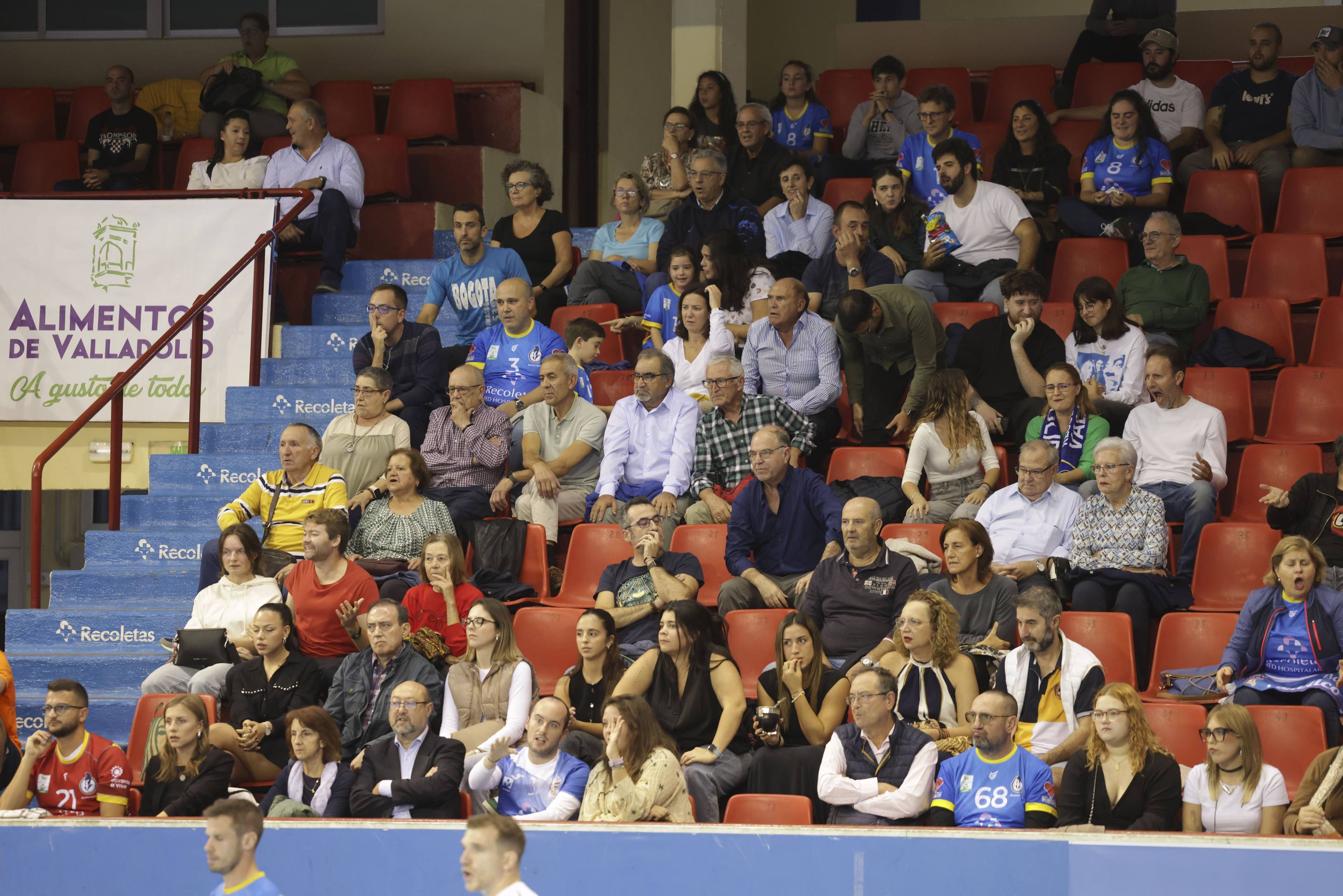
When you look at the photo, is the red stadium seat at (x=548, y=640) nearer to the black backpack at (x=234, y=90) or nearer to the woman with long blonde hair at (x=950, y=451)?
the woman with long blonde hair at (x=950, y=451)

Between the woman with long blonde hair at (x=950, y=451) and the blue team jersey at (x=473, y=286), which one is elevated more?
the blue team jersey at (x=473, y=286)

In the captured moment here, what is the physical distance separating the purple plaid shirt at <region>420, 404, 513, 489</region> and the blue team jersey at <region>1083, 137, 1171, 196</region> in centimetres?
367

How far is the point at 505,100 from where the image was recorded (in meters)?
10.7

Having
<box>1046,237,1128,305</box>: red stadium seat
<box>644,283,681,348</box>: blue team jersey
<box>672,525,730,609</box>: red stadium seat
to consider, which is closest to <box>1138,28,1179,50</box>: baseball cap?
<box>1046,237,1128,305</box>: red stadium seat

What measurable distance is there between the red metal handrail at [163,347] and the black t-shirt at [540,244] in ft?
3.79

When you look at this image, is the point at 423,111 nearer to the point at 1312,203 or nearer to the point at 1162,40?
the point at 1162,40

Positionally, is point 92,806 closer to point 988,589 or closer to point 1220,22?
point 988,589

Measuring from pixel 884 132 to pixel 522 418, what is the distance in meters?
3.54

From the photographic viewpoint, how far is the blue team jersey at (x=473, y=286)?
867cm

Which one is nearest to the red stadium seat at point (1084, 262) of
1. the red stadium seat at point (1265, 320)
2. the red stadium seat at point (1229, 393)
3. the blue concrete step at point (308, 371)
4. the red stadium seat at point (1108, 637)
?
the red stadium seat at point (1265, 320)

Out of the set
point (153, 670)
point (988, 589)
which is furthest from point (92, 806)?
point (988, 589)

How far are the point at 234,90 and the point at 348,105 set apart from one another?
2.70 ft

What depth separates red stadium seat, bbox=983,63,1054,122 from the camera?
10.4 metres

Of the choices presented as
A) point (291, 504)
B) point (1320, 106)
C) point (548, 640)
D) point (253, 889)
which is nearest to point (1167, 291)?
point (1320, 106)
